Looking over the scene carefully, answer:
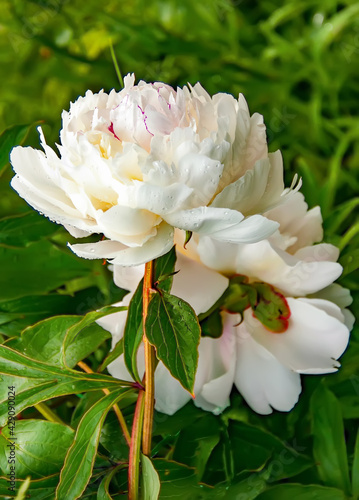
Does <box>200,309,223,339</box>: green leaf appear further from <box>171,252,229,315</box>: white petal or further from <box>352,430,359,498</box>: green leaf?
<box>352,430,359,498</box>: green leaf

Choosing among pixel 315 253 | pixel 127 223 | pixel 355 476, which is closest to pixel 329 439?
pixel 355 476

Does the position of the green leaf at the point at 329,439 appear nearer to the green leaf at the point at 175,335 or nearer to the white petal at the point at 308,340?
the white petal at the point at 308,340

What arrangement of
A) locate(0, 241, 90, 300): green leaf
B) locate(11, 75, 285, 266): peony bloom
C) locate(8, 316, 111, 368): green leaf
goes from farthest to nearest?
locate(0, 241, 90, 300): green leaf → locate(8, 316, 111, 368): green leaf → locate(11, 75, 285, 266): peony bloom

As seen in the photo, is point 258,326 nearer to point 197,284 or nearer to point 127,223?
point 197,284

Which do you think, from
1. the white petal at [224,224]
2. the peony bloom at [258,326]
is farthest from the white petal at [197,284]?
the white petal at [224,224]

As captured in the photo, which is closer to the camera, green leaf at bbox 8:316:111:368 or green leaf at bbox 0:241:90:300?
green leaf at bbox 8:316:111:368

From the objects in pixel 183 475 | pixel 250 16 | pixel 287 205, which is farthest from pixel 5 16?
pixel 183 475

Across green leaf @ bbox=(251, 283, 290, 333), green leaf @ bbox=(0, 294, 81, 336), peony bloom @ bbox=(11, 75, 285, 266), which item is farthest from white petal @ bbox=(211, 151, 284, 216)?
green leaf @ bbox=(0, 294, 81, 336)

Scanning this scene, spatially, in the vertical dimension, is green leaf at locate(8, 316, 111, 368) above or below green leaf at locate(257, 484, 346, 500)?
above
